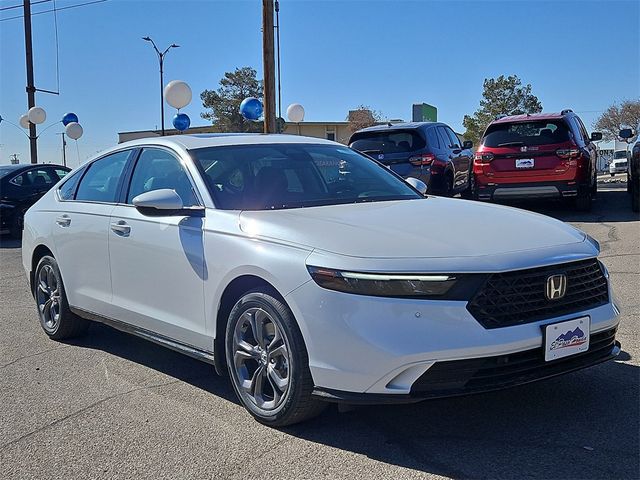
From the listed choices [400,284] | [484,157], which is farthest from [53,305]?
[484,157]

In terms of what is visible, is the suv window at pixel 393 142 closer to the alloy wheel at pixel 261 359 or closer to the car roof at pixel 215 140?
the car roof at pixel 215 140

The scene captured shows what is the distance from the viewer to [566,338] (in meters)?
3.28

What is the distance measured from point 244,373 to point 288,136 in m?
2.12

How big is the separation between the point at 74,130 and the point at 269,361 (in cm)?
2354

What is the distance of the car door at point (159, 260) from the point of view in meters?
4.00

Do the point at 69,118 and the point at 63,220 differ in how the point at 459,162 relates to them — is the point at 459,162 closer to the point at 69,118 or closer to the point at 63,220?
the point at 63,220

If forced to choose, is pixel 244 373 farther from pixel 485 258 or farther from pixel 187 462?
pixel 485 258

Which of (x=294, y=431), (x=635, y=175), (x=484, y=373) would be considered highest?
(x=635, y=175)

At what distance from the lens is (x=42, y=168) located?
1415 cm

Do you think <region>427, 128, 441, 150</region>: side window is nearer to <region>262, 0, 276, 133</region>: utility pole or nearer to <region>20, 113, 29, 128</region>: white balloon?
<region>262, 0, 276, 133</region>: utility pole

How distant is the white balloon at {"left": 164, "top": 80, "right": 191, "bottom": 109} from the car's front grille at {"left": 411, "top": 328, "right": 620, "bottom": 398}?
18.8 meters

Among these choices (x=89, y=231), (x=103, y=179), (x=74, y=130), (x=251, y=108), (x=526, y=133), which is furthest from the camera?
(x=74, y=130)

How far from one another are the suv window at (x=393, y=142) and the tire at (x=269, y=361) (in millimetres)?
7711

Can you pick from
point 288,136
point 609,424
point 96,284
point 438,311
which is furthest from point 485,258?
point 96,284
